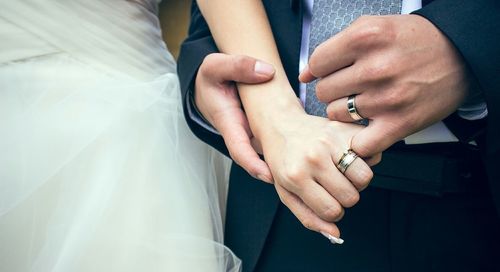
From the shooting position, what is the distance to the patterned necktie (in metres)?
0.63

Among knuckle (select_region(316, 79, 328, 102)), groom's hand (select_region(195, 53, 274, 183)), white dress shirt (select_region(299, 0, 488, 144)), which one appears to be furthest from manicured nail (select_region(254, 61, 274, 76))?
white dress shirt (select_region(299, 0, 488, 144))

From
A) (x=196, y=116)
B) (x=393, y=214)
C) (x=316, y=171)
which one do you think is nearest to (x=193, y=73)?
(x=196, y=116)

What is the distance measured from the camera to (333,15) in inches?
26.1

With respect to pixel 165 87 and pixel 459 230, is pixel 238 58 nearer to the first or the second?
pixel 165 87

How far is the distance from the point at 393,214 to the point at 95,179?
47 centimetres

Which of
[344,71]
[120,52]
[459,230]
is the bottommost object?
[459,230]

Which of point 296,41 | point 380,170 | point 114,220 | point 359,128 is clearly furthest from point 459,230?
point 114,220

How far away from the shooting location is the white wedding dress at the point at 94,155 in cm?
61

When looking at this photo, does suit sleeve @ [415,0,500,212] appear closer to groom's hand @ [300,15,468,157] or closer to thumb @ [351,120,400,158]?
groom's hand @ [300,15,468,157]

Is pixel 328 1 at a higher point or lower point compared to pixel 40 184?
higher

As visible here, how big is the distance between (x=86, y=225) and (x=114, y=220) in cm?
4

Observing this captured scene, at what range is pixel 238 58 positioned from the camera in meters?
0.64

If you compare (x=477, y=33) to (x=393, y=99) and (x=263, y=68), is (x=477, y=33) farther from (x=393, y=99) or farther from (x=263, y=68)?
(x=263, y=68)

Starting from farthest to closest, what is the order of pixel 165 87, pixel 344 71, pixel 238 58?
pixel 165 87 → pixel 238 58 → pixel 344 71
